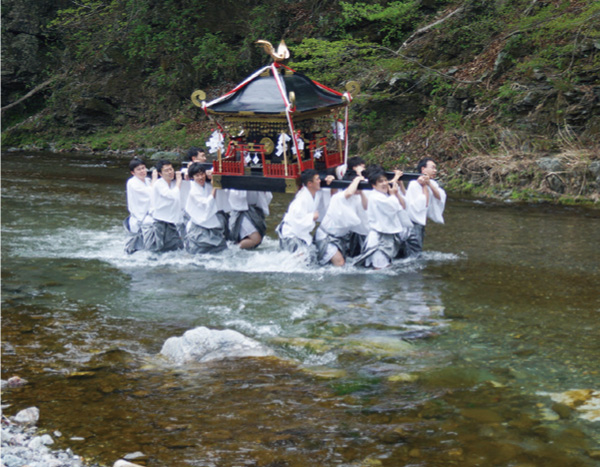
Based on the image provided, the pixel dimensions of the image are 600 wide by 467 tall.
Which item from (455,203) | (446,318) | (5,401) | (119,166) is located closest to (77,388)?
(5,401)

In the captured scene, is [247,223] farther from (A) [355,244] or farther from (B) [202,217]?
(A) [355,244]

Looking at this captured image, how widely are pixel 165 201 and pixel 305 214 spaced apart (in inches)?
93.4

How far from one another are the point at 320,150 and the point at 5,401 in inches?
264

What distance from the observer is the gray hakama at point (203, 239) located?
11.4 metres

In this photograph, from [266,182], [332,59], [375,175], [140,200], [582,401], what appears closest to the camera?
[582,401]

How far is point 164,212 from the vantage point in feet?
37.5

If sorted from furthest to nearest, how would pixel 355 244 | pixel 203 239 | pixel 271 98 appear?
1. pixel 203 239
2. pixel 355 244
3. pixel 271 98

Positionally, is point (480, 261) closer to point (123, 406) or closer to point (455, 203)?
point (455, 203)

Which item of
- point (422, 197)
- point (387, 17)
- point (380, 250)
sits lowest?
point (380, 250)

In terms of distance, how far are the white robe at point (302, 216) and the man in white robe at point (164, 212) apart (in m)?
1.92

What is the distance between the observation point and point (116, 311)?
8.75 metres

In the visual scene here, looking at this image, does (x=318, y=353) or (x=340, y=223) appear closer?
(x=318, y=353)

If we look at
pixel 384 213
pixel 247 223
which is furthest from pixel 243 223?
pixel 384 213

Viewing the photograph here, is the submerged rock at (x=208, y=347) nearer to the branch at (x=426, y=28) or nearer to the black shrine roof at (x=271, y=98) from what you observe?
the black shrine roof at (x=271, y=98)
